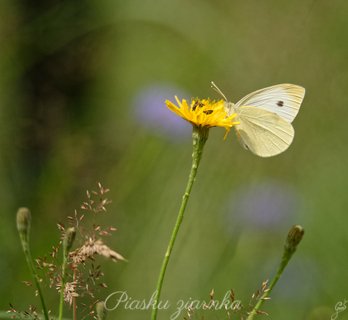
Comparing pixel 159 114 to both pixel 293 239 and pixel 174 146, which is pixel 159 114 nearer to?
pixel 174 146

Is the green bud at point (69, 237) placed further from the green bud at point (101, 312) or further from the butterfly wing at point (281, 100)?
the butterfly wing at point (281, 100)

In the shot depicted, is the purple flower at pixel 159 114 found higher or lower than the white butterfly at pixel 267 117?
lower

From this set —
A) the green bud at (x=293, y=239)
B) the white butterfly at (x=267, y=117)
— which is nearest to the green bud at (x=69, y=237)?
the green bud at (x=293, y=239)

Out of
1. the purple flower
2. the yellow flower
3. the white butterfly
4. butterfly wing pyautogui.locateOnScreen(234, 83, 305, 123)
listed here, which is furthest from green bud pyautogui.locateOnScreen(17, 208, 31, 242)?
the purple flower

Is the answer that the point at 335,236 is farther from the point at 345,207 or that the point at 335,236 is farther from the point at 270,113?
the point at 270,113

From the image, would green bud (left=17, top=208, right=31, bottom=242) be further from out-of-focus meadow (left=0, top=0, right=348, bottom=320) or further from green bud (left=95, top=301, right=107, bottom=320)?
out-of-focus meadow (left=0, top=0, right=348, bottom=320)

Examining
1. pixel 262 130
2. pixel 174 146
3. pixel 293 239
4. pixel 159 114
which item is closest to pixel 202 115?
pixel 293 239

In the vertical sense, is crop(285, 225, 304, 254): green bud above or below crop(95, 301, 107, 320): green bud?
above
